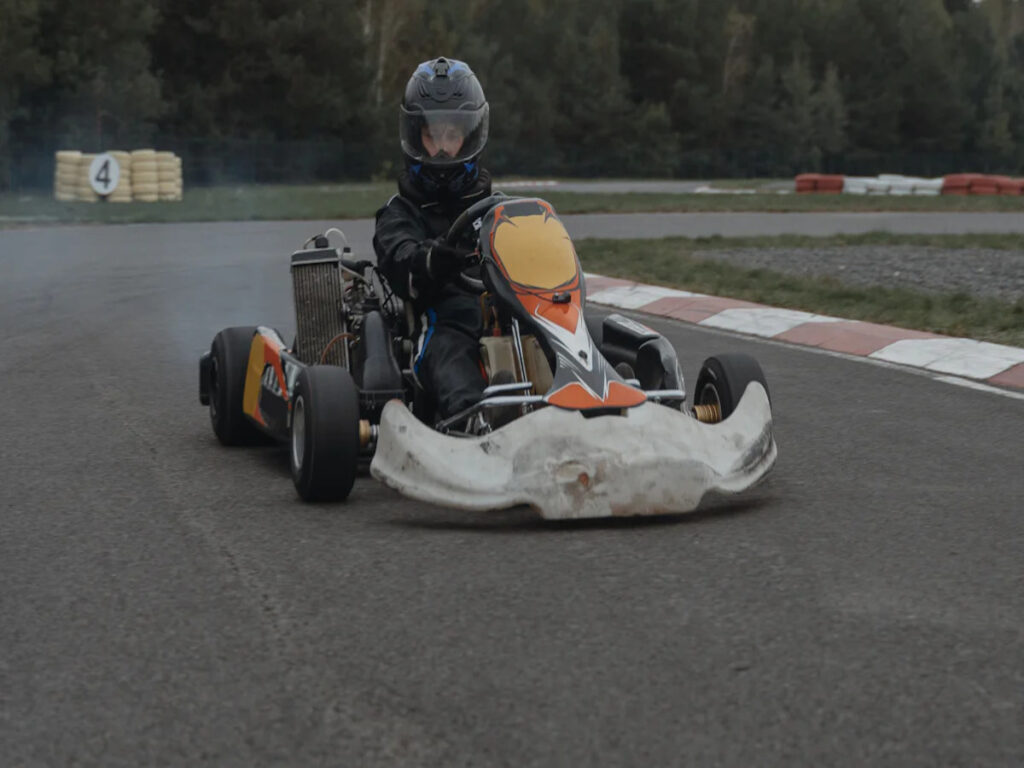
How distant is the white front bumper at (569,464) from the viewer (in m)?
4.60

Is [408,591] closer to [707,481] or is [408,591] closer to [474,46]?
[707,481]

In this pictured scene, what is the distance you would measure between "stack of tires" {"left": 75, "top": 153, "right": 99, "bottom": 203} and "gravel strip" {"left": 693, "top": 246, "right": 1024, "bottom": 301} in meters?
17.1

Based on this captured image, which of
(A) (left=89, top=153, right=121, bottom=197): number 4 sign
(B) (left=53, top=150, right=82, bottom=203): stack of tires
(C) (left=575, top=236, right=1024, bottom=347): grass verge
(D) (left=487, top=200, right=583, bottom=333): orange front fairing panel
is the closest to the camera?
(D) (left=487, top=200, right=583, bottom=333): orange front fairing panel

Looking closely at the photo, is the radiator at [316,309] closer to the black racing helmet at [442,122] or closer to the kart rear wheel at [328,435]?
the black racing helmet at [442,122]

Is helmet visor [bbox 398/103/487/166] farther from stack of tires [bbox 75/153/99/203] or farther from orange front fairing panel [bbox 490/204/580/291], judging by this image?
stack of tires [bbox 75/153/99/203]

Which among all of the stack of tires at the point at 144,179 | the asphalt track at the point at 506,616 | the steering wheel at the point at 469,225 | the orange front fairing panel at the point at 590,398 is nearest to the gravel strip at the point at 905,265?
the asphalt track at the point at 506,616

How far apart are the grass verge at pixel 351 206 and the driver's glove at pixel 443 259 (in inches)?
707

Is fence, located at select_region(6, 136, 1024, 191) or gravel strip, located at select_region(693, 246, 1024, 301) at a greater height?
gravel strip, located at select_region(693, 246, 1024, 301)

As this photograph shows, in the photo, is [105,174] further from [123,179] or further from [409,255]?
[409,255]

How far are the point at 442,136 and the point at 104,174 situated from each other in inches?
964

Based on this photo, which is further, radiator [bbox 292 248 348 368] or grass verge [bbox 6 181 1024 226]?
grass verge [bbox 6 181 1024 226]

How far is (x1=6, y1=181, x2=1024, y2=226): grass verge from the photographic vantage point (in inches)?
948

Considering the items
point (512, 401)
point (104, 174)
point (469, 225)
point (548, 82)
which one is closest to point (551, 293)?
point (512, 401)

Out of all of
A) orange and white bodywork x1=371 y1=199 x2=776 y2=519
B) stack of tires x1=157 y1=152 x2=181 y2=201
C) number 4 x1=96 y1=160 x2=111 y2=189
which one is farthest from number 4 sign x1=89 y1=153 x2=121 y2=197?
orange and white bodywork x1=371 y1=199 x2=776 y2=519
